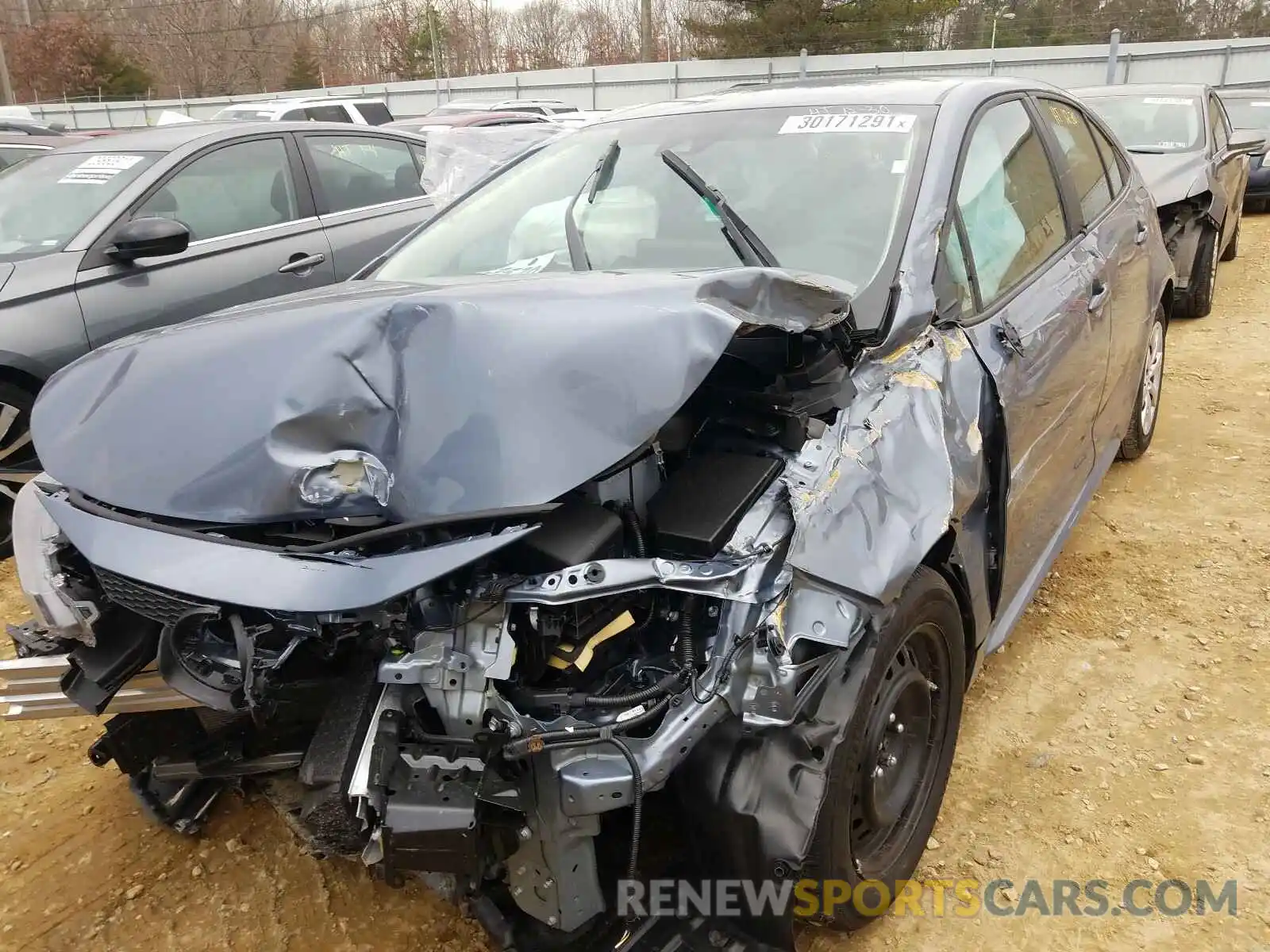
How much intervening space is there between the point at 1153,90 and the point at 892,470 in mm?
7692

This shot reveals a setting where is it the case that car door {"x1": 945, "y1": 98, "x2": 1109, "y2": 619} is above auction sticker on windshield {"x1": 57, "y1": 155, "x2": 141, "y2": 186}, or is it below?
below

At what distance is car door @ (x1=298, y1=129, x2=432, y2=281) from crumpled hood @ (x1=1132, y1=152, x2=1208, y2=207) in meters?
4.94

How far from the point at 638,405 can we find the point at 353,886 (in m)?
1.48

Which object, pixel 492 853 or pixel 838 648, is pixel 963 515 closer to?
pixel 838 648

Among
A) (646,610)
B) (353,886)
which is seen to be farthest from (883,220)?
(353,886)

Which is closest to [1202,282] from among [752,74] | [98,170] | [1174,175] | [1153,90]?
[1174,175]

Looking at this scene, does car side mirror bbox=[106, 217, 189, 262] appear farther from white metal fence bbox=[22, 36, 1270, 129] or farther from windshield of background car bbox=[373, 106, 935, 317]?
white metal fence bbox=[22, 36, 1270, 129]

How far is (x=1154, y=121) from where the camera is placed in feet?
24.6

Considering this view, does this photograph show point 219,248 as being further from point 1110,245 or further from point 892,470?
point 1110,245

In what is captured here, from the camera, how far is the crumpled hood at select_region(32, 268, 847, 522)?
1.73 metres

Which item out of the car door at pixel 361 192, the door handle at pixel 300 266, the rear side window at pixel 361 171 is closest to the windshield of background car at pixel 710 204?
the door handle at pixel 300 266

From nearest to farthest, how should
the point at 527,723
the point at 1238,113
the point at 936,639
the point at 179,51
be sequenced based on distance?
1. the point at 527,723
2. the point at 936,639
3. the point at 1238,113
4. the point at 179,51

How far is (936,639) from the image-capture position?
7.29 ft

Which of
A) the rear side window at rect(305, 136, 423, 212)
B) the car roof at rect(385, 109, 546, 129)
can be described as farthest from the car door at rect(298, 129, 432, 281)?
the car roof at rect(385, 109, 546, 129)
